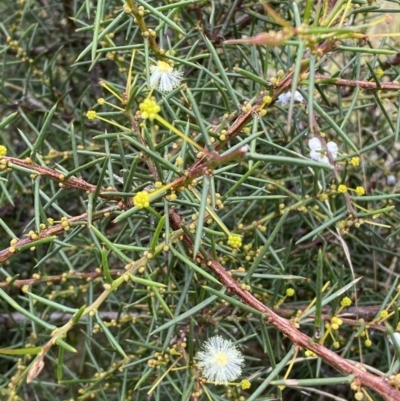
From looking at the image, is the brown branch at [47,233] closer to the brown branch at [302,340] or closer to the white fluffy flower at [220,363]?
the brown branch at [302,340]

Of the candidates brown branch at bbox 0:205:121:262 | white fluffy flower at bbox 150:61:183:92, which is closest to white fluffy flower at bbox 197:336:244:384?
brown branch at bbox 0:205:121:262

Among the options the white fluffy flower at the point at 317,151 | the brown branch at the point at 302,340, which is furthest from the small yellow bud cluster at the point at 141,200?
the white fluffy flower at the point at 317,151

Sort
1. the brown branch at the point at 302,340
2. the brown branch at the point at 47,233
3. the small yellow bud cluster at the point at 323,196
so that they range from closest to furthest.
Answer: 1. the brown branch at the point at 302,340
2. the brown branch at the point at 47,233
3. the small yellow bud cluster at the point at 323,196

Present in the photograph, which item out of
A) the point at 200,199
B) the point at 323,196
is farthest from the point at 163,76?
the point at 323,196

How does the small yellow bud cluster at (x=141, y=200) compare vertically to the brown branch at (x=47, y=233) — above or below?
above

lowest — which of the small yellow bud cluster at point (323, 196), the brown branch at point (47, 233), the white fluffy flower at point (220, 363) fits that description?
the white fluffy flower at point (220, 363)

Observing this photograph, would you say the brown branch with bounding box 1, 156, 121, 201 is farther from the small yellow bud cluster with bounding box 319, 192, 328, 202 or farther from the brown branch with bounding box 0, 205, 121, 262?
the small yellow bud cluster with bounding box 319, 192, 328, 202

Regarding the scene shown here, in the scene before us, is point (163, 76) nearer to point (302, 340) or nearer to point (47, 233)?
point (47, 233)

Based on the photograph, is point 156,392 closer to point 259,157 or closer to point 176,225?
point 176,225
